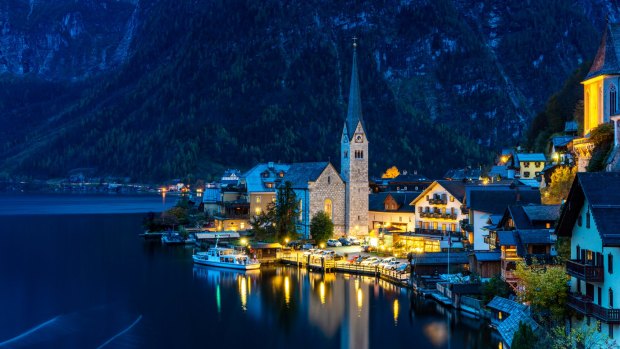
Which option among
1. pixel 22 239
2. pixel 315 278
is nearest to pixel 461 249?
pixel 315 278

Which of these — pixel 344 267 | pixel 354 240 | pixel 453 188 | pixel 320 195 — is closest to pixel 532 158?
pixel 453 188

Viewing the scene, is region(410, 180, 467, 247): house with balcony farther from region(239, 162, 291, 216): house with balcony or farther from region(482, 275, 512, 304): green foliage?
region(239, 162, 291, 216): house with balcony

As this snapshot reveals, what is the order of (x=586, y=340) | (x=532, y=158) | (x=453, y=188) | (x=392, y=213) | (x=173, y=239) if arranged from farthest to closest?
(x=173, y=239), (x=532, y=158), (x=392, y=213), (x=453, y=188), (x=586, y=340)

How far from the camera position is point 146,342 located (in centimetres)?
4678

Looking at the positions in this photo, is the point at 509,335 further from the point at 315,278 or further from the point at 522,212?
the point at 315,278

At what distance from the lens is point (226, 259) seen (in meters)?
76.6

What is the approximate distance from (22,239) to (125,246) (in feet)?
65.2

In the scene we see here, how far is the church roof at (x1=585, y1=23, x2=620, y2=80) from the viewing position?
46.1m

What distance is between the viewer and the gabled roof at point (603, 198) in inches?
1158

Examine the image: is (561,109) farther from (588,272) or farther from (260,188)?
(588,272)

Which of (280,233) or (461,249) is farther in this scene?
(280,233)

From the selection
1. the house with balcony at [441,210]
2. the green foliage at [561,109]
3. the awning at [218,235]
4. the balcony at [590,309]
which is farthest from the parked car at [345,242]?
the balcony at [590,309]

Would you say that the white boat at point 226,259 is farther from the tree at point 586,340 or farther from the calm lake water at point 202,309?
the tree at point 586,340

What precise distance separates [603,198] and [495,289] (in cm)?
1746
